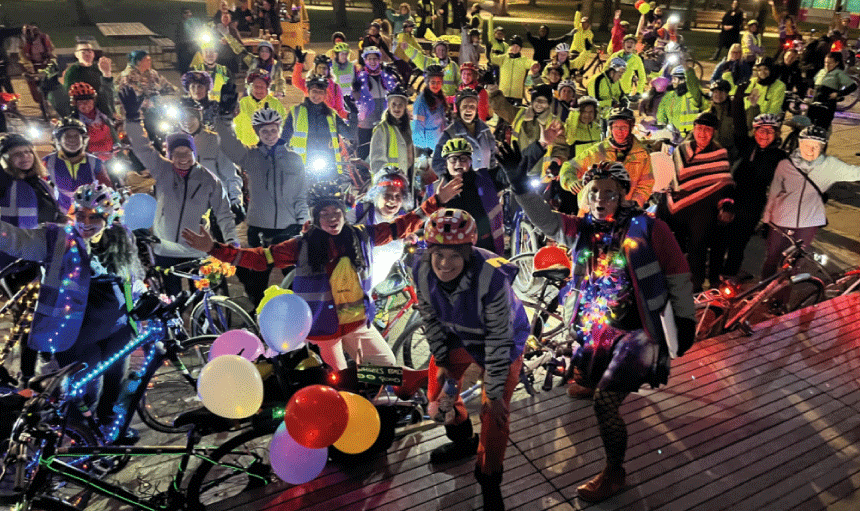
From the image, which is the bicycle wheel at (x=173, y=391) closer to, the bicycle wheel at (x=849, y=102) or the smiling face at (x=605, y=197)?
the smiling face at (x=605, y=197)

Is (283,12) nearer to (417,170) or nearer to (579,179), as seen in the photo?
(417,170)

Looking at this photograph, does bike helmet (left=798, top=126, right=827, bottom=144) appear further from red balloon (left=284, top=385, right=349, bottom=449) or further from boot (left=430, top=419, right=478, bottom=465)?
red balloon (left=284, top=385, right=349, bottom=449)

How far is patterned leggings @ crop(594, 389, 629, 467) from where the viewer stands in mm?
3812

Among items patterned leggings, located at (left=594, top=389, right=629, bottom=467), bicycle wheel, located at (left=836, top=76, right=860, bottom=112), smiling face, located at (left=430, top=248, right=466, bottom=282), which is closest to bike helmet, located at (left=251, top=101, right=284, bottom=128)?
smiling face, located at (left=430, top=248, right=466, bottom=282)

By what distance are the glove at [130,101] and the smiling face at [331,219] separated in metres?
6.77

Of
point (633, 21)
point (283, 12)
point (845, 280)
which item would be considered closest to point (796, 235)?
point (845, 280)

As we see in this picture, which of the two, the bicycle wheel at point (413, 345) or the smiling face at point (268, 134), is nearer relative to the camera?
the bicycle wheel at point (413, 345)

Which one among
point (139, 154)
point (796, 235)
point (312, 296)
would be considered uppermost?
point (139, 154)

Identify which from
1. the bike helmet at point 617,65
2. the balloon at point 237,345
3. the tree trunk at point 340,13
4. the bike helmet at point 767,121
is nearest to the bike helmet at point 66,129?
the balloon at point 237,345

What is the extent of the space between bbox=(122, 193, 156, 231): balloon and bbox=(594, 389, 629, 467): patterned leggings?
3.57 meters

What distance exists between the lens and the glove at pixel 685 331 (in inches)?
148

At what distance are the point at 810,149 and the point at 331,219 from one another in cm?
511

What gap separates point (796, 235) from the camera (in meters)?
6.77

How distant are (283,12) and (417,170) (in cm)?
1626
